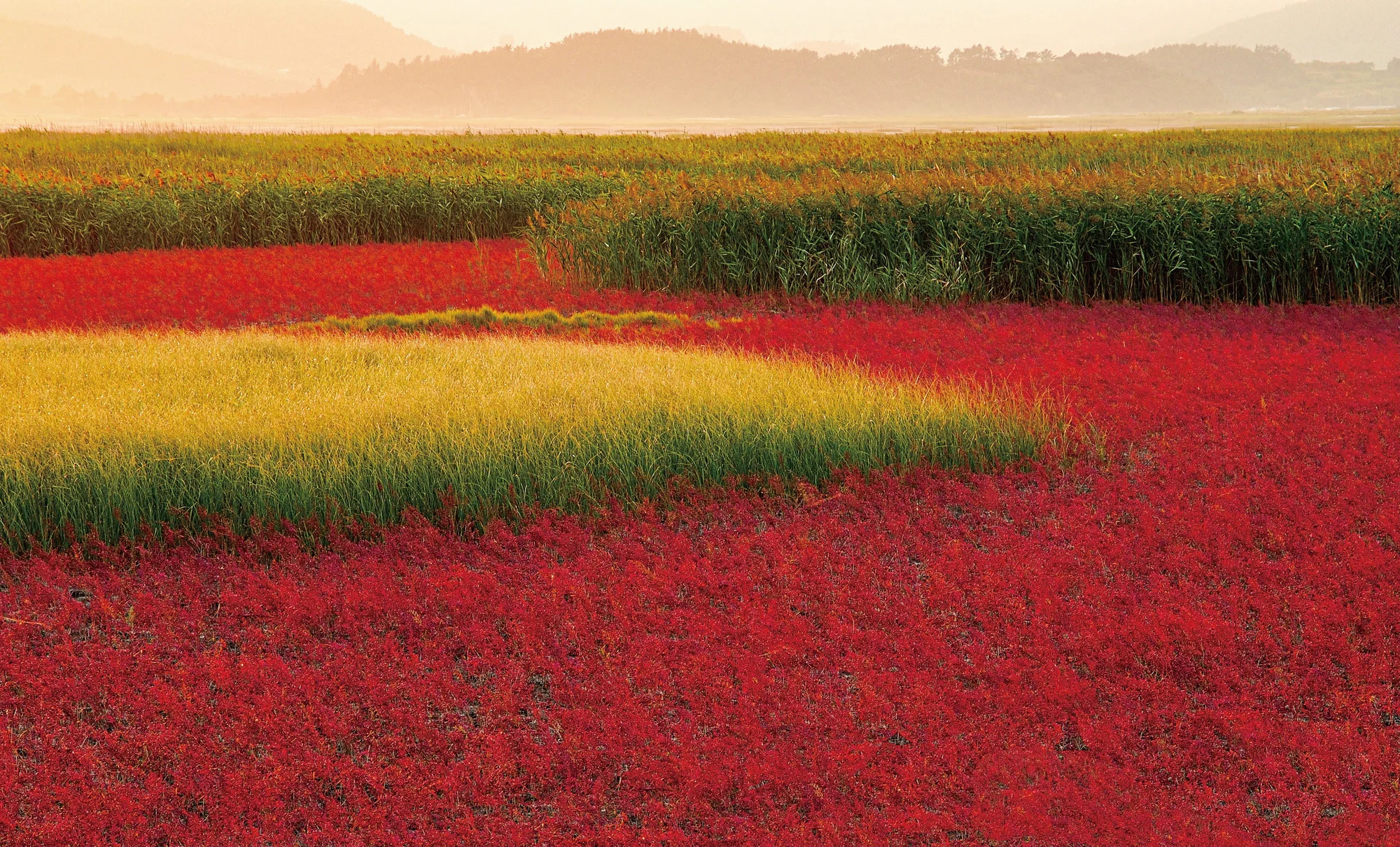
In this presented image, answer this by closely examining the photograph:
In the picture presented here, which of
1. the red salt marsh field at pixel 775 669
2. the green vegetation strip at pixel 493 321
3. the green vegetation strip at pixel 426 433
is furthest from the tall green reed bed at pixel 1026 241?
the red salt marsh field at pixel 775 669

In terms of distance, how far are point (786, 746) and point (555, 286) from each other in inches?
436

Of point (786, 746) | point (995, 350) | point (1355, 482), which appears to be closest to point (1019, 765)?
point (786, 746)

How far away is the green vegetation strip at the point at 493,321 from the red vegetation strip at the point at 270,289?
0.83m

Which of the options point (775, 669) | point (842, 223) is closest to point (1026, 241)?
point (842, 223)

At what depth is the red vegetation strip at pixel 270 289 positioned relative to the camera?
12.5 meters

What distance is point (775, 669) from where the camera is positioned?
431 cm

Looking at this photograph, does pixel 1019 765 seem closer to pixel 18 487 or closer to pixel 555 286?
pixel 18 487

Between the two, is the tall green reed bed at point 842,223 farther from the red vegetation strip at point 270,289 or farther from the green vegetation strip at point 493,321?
the green vegetation strip at point 493,321

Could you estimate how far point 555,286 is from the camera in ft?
46.8

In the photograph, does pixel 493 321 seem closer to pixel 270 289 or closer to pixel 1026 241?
pixel 270 289

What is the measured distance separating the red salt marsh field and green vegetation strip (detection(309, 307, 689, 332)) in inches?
224

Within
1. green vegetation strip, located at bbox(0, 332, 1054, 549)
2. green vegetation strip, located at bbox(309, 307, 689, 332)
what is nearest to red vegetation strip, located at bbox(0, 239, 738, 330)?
green vegetation strip, located at bbox(309, 307, 689, 332)

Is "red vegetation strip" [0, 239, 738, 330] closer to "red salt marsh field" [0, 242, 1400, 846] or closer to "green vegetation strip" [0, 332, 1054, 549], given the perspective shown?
"green vegetation strip" [0, 332, 1054, 549]

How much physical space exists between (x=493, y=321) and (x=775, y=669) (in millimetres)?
8263
